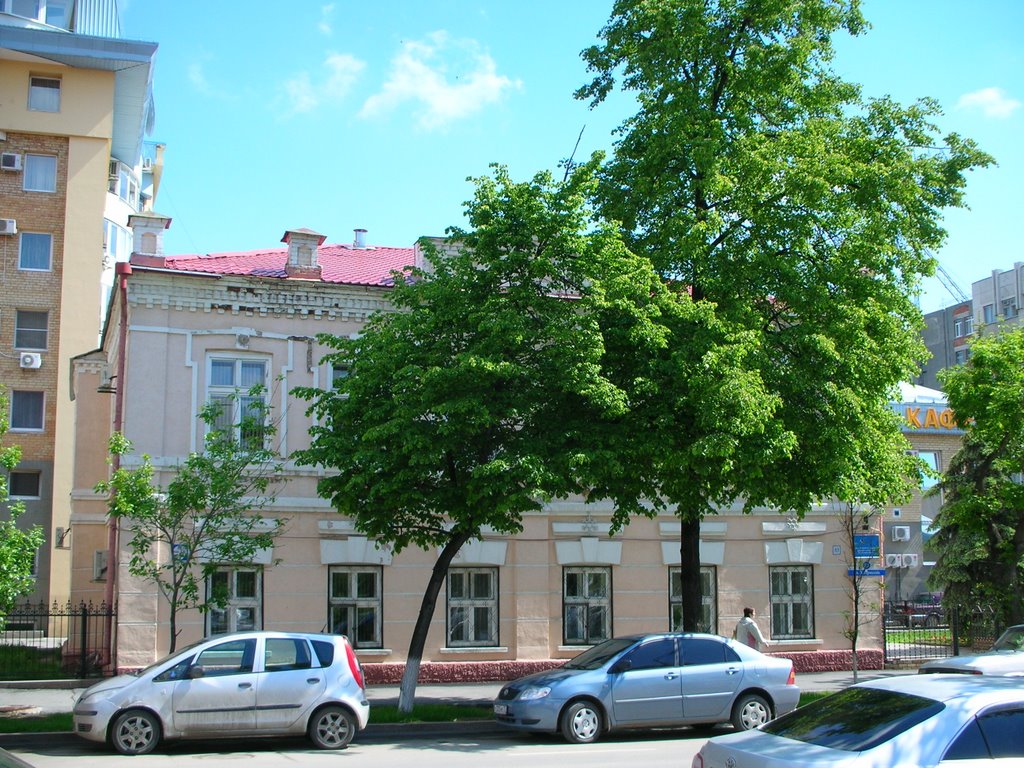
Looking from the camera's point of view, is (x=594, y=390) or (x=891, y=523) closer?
(x=594, y=390)

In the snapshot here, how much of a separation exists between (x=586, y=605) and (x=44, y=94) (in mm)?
31392

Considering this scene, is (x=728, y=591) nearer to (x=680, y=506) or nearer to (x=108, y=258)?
(x=680, y=506)

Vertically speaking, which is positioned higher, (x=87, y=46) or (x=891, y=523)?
(x=87, y=46)

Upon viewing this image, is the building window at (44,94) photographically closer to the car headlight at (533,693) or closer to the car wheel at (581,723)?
the car headlight at (533,693)

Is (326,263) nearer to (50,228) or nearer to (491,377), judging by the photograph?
(491,377)

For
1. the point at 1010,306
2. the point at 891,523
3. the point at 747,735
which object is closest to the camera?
the point at 747,735

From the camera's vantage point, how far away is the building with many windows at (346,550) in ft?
65.0

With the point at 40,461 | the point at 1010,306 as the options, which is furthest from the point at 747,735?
the point at 1010,306

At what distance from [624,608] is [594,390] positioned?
8.09m

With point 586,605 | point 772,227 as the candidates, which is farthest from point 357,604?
point 772,227

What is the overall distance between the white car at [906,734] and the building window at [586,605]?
14165 millimetres

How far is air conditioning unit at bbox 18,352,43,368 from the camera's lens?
39.4m

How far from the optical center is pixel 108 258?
1731 inches

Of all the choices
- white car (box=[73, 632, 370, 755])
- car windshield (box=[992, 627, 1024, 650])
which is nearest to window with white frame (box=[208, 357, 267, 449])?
white car (box=[73, 632, 370, 755])
